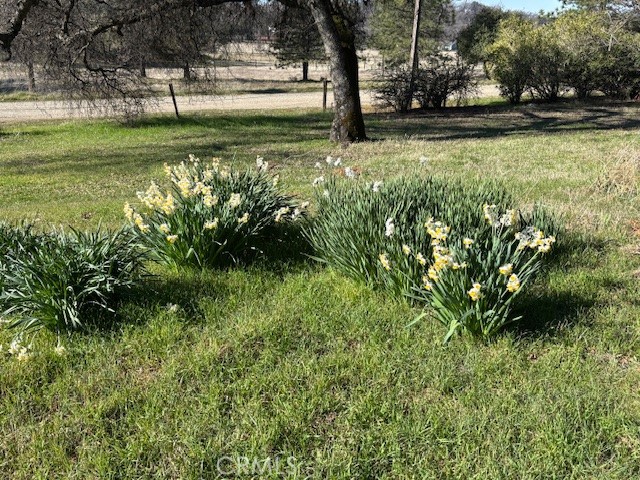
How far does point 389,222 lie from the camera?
363 cm

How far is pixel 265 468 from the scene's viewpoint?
2.46 m

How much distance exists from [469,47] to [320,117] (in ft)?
67.2

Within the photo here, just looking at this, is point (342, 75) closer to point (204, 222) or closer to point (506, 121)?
point (506, 121)

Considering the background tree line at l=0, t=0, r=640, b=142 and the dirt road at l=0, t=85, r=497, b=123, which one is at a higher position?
Answer: the background tree line at l=0, t=0, r=640, b=142

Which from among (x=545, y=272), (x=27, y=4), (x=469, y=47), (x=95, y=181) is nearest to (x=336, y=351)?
(x=545, y=272)

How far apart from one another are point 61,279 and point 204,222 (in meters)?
1.15

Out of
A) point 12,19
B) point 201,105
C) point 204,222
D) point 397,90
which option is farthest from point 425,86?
point 204,222

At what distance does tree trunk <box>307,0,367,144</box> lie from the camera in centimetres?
1305

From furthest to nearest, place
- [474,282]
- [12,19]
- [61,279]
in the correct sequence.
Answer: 1. [12,19]
2. [61,279]
3. [474,282]

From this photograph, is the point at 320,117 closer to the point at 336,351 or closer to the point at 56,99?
the point at 56,99

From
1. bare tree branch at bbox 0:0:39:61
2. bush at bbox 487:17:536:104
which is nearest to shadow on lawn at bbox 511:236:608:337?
bare tree branch at bbox 0:0:39:61

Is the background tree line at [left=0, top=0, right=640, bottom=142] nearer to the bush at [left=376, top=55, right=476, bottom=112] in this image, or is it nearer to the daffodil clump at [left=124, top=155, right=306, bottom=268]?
the bush at [left=376, top=55, right=476, bottom=112]

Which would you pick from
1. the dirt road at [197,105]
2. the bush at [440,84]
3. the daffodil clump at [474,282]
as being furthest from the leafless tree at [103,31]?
the daffodil clump at [474,282]

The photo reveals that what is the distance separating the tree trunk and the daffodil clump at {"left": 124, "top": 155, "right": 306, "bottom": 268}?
8.89 m
